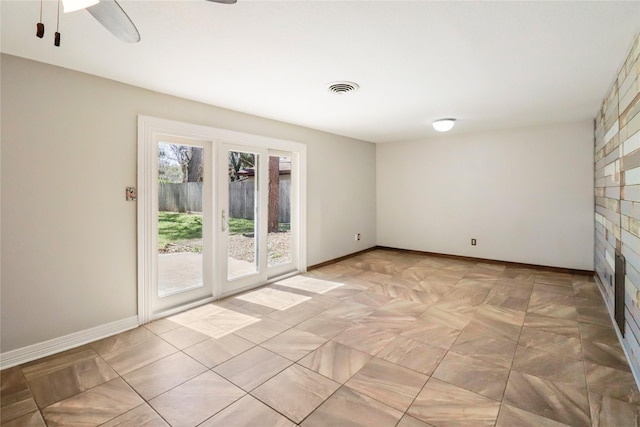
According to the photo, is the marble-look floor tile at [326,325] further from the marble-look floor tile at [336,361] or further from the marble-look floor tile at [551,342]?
the marble-look floor tile at [551,342]

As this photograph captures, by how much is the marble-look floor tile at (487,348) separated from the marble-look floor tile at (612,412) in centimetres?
52

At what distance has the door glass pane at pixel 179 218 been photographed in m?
3.37

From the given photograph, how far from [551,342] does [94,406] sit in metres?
3.59

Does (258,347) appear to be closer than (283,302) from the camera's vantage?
Yes

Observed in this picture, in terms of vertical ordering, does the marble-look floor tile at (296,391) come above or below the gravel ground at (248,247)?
below

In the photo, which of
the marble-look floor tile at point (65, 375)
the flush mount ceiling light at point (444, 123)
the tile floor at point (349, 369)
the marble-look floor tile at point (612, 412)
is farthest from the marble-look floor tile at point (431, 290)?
the marble-look floor tile at point (65, 375)

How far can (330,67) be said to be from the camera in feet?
8.63

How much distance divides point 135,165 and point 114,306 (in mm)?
1390

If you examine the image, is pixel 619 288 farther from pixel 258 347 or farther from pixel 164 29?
pixel 164 29

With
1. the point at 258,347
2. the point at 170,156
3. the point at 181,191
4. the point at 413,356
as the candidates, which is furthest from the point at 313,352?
the point at 170,156

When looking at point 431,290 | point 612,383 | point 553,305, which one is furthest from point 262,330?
point 553,305

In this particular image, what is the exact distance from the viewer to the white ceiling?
1840 mm

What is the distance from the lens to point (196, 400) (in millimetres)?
2006

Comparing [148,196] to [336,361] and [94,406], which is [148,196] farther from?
[336,361]
